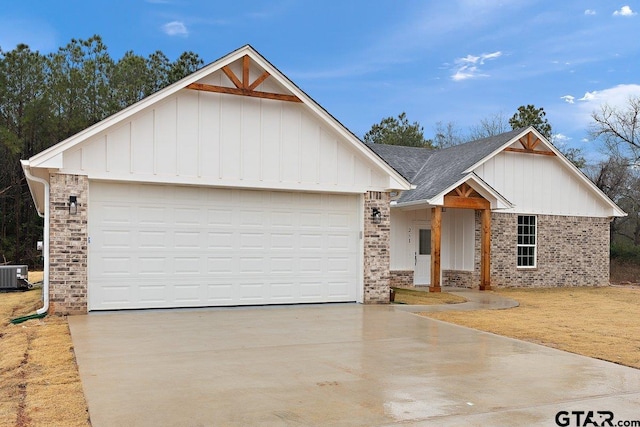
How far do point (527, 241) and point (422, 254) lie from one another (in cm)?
401

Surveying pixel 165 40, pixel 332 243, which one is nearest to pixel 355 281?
pixel 332 243

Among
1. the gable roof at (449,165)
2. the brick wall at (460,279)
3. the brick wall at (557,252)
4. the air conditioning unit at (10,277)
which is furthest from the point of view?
the brick wall at (557,252)

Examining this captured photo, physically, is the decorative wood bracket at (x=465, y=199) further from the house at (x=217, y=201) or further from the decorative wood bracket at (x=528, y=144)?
the house at (x=217, y=201)

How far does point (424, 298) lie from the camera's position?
15.5m

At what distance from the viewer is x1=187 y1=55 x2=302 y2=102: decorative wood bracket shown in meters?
12.2

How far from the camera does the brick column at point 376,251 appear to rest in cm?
1380

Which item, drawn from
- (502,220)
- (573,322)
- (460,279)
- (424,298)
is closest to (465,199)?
(502,220)

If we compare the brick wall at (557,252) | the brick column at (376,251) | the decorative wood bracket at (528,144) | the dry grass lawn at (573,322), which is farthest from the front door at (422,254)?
the brick column at (376,251)

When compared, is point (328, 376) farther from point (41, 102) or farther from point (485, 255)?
point (41, 102)

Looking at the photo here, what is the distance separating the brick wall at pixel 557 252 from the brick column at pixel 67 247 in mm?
12626

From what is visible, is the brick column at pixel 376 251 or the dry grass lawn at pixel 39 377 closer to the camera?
the dry grass lawn at pixel 39 377

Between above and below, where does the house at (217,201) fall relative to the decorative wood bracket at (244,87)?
below

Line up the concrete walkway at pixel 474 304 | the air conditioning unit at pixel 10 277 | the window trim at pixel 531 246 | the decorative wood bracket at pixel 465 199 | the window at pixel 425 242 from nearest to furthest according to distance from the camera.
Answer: the concrete walkway at pixel 474 304 → the air conditioning unit at pixel 10 277 → the decorative wood bracket at pixel 465 199 → the window at pixel 425 242 → the window trim at pixel 531 246

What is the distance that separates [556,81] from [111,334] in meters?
31.5
